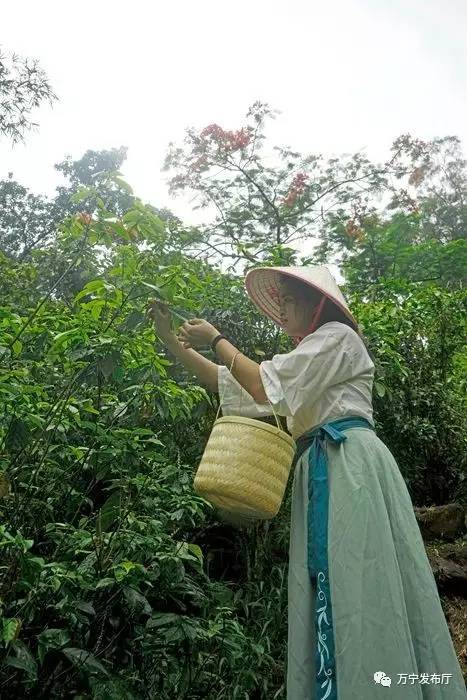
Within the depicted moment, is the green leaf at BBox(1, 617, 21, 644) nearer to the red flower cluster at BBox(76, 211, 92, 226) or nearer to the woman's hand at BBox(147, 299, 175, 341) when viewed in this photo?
the woman's hand at BBox(147, 299, 175, 341)

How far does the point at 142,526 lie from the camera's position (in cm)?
198

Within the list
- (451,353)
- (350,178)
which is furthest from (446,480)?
(350,178)

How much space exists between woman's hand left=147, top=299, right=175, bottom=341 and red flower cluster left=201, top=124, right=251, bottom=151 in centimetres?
765

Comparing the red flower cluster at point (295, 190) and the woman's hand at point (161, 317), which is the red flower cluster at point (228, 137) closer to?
the red flower cluster at point (295, 190)

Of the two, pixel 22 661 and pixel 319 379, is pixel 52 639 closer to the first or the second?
pixel 22 661

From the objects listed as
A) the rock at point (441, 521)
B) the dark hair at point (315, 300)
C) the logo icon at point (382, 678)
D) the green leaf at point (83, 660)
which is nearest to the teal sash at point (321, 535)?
the logo icon at point (382, 678)

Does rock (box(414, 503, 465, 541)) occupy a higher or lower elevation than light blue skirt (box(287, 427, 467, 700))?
higher

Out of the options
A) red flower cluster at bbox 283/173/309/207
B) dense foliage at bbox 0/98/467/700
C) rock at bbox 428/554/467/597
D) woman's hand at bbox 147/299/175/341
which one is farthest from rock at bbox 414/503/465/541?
red flower cluster at bbox 283/173/309/207

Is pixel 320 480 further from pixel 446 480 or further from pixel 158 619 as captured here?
pixel 446 480

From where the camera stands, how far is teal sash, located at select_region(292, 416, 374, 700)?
Result: 4.83ft

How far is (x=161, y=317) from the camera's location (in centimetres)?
187

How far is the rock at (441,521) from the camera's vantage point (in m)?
4.71

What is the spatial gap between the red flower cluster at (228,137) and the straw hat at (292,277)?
23.8 feet

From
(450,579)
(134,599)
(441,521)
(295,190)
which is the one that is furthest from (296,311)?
(295,190)
